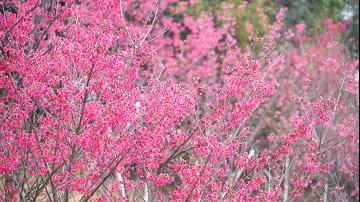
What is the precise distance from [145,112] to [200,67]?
951 cm

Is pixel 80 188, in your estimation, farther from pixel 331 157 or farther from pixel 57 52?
pixel 331 157

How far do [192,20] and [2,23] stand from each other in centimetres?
1053

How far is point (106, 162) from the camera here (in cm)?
612

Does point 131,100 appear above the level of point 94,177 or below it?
above

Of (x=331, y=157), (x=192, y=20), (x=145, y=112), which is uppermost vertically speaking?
(x=145, y=112)

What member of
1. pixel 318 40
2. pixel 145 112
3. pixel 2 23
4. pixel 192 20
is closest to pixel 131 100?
pixel 145 112

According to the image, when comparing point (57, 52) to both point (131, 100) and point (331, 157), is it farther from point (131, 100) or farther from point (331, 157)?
point (331, 157)

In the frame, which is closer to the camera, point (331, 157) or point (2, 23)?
point (2, 23)

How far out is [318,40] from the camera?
60.5 feet

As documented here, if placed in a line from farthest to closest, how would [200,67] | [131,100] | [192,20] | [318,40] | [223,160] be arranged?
[318,40]
[192,20]
[200,67]
[223,160]
[131,100]

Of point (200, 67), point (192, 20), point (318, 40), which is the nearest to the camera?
point (200, 67)

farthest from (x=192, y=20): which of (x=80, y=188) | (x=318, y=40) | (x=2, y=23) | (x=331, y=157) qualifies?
(x=80, y=188)

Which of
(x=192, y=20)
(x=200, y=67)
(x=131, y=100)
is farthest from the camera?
(x=192, y=20)

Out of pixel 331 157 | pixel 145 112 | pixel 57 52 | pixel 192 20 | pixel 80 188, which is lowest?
pixel 331 157
